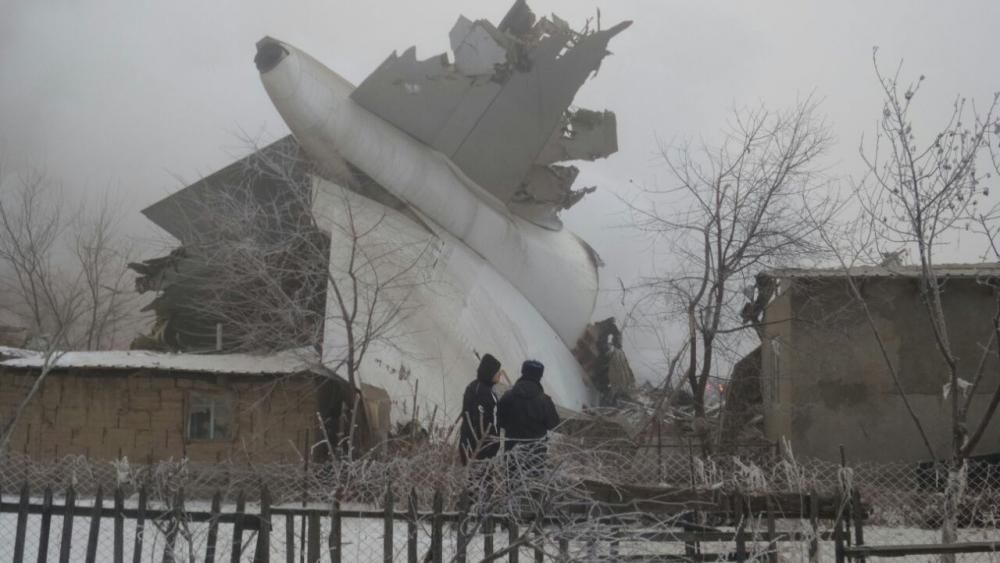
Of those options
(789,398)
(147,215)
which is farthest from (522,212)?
(789,398)

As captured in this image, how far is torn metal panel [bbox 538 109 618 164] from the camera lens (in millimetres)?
27719

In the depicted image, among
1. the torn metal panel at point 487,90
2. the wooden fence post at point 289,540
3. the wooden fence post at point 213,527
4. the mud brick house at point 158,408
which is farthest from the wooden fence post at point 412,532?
the torn metal panel at point 487,90

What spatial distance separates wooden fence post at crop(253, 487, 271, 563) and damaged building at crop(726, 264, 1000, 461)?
11.5 metres

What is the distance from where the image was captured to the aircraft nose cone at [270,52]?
2206 centimetres

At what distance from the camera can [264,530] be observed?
6.47 m

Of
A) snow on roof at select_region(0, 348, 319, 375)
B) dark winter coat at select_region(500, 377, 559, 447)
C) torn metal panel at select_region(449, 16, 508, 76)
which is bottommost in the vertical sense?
dark winter coat at select_region(500, 377, 559, 447)

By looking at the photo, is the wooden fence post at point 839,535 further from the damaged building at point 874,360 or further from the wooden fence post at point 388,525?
the damaged building at point 874,360

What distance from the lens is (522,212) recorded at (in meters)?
28.7

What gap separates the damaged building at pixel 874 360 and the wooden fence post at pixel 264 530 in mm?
11467

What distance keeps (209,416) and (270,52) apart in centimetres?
780

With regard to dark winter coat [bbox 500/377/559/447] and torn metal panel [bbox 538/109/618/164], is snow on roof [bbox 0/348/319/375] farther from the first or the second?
torn metal panel [bbox 538/109/618/164]

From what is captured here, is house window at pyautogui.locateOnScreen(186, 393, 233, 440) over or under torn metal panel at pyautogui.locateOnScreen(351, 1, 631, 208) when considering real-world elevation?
under

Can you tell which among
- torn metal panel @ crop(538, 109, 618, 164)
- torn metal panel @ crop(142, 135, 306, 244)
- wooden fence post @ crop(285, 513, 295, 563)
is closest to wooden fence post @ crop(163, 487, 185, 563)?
wooden fence post @ crop(285, 513, 295, 563)

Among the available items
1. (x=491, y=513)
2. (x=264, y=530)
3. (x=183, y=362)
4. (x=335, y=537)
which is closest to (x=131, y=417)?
(x=183, y=362)
